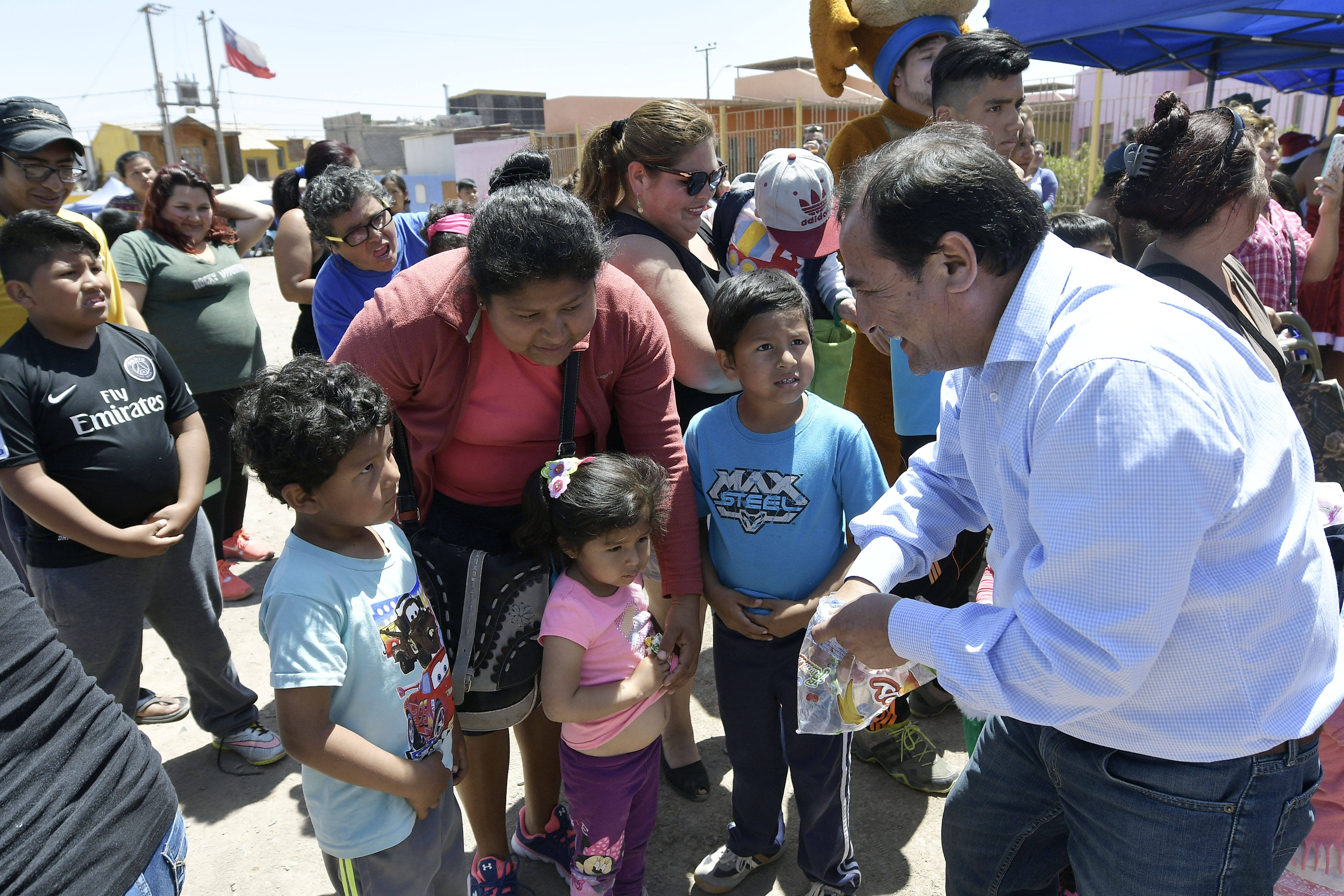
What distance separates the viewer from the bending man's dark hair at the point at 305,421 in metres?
1.67

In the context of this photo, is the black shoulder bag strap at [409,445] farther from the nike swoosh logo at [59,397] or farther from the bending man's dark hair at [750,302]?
the nike swoosh logo at [59,397]

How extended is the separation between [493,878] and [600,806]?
1.48ft

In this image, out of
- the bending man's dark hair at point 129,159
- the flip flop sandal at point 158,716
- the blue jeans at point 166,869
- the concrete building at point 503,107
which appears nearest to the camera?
the blue jeans at point 166,869

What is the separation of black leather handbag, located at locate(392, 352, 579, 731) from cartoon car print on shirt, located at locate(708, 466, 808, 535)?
46 cm

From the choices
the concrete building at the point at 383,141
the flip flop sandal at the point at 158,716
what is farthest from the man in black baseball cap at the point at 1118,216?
the concrete building at the point at 383,141

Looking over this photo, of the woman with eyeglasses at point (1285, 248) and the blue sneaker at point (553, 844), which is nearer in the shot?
the blue sneaker at point (553, 844)

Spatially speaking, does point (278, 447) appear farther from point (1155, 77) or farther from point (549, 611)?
point (1155, 77)

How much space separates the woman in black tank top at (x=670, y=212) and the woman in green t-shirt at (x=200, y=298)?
7.80ft

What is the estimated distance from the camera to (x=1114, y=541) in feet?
3.55

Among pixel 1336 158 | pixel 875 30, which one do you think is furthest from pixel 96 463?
pixel 1336 158

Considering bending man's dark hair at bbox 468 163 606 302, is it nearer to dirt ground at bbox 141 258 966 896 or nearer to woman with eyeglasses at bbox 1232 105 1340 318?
dirt ground at bbox 141 258 966 896

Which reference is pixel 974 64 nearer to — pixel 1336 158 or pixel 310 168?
pixel 1336 158

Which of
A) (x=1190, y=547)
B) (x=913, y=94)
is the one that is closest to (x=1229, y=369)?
(x=1190, y=547)

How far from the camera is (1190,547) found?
42.4 inches
